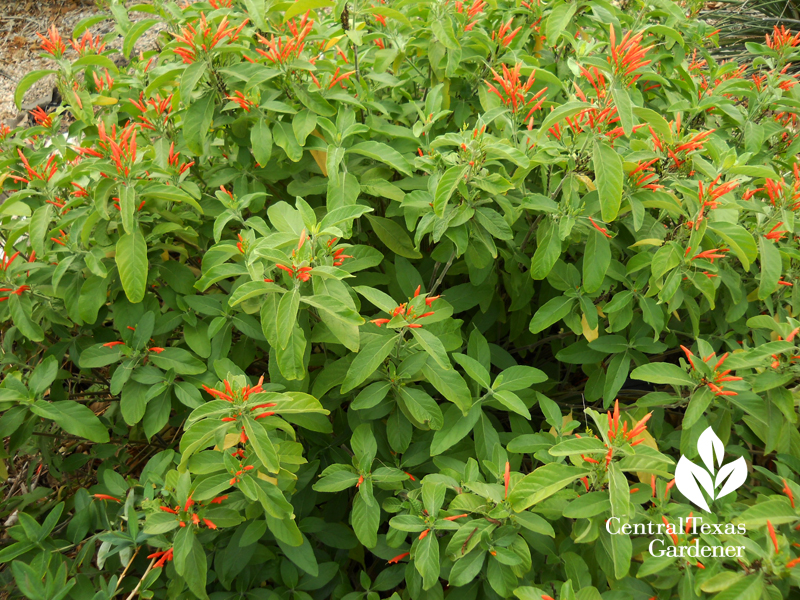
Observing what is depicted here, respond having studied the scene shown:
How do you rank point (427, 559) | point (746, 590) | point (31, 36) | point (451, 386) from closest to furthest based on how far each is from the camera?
point (746, 590)
point (427, 559)
point (451, 386)
point (31, 36)

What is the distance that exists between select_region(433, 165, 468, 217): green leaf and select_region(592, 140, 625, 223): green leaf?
333 millimetres

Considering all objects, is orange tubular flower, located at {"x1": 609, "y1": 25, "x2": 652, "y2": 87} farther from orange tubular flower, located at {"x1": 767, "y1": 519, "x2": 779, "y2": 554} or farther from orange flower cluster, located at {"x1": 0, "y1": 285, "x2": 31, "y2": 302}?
orange flower cluster, located at {"x1": 0, "y1": 285, "x2": 31, "y2": 302}

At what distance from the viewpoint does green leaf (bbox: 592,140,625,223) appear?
4.19 feet

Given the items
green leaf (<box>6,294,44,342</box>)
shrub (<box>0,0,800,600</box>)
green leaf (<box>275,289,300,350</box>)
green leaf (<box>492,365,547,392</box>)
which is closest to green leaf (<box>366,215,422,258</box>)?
shrub (<box>0,0,800,600</box>)

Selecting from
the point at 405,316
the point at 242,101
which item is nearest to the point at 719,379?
the point at 405,316

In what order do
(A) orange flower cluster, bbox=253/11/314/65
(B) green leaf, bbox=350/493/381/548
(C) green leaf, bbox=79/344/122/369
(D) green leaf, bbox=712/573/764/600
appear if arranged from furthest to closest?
(C) green leaf, bbox=79/344/122/369 < (A) orange flower cluster, bbox=253/11/314/65 < (B) green leaf, bbox=350/493/381/548 < (D) green leaf, bbox=712/573/764/600

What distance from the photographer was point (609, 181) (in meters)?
1.28

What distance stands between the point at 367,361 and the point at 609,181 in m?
0.76

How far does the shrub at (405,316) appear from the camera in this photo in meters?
1.28

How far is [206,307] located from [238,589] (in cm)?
89

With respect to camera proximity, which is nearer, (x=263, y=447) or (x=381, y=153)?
(x=263, y=447)

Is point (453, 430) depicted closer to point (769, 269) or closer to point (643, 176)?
point (643, 176)

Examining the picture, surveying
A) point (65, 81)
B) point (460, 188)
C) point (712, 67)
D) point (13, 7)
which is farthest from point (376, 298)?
point (13, 7)

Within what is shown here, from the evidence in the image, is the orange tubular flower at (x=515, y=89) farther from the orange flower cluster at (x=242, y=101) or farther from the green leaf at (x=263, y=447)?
the green leaf at (x=263, y=447)
